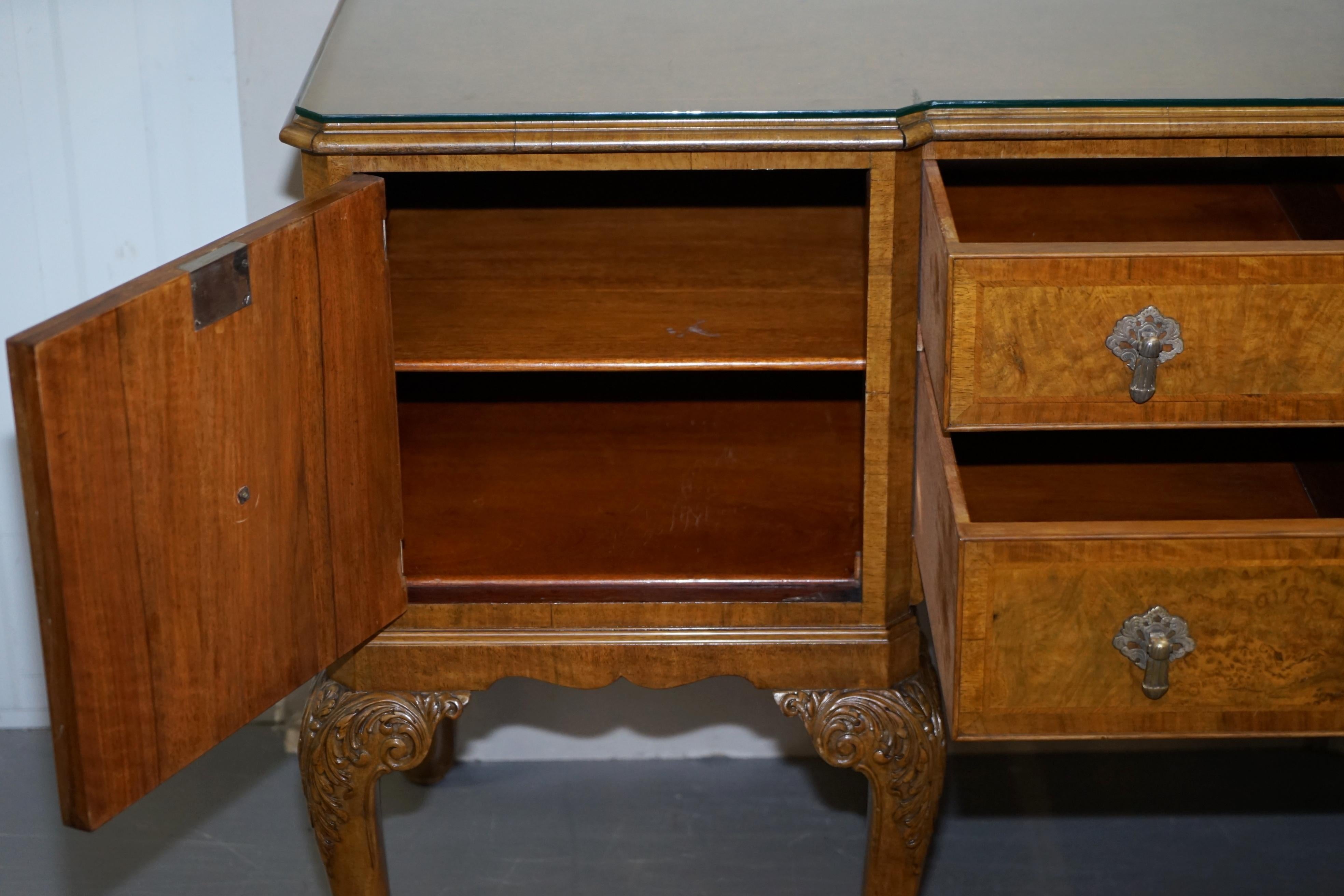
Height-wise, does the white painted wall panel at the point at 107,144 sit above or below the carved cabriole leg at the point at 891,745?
above

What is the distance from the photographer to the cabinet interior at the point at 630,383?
113 cm

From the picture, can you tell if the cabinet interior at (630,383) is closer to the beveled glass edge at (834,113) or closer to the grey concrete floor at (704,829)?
the beveled glass edge at (834,113)

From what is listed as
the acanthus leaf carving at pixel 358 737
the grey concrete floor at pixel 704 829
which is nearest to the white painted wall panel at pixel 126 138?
the grey concrete floor at pixel 704 829

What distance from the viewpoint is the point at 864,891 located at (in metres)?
1.16

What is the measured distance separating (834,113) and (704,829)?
94cm

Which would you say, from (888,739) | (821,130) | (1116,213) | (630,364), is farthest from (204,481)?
(1116,213)

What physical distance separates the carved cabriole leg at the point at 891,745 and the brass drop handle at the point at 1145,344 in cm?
35

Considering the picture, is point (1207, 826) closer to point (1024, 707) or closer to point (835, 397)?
point (835, 397)

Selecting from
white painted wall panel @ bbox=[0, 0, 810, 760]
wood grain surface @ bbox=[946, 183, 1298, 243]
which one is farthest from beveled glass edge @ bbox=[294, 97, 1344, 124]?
white painted wall panel @ bbox=[0, 0, 810, 760]

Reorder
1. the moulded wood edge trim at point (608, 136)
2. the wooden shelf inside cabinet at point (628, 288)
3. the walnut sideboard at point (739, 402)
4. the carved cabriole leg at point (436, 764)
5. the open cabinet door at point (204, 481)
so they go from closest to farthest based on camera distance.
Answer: the open cabinet door at point (204, 481), the walnut sideboard at point (739, 402), the moulded wood edge trim at point (608, 136), the wooden shelf inside cabinet at point (628, 288), the carved cabriole leg at point (436, 764)

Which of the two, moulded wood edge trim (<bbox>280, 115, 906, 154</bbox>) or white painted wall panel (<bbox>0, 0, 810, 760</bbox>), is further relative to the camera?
white painted wall panel (<bbox>0, 0, 810, 760</bbox>)

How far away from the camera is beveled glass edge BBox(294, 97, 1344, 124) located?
957 millimetres

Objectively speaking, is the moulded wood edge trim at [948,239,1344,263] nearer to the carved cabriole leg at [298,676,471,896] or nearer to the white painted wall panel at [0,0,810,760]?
the carved cabriole leg at [298,676,471,896]

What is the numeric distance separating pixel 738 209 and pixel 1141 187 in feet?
1.26
